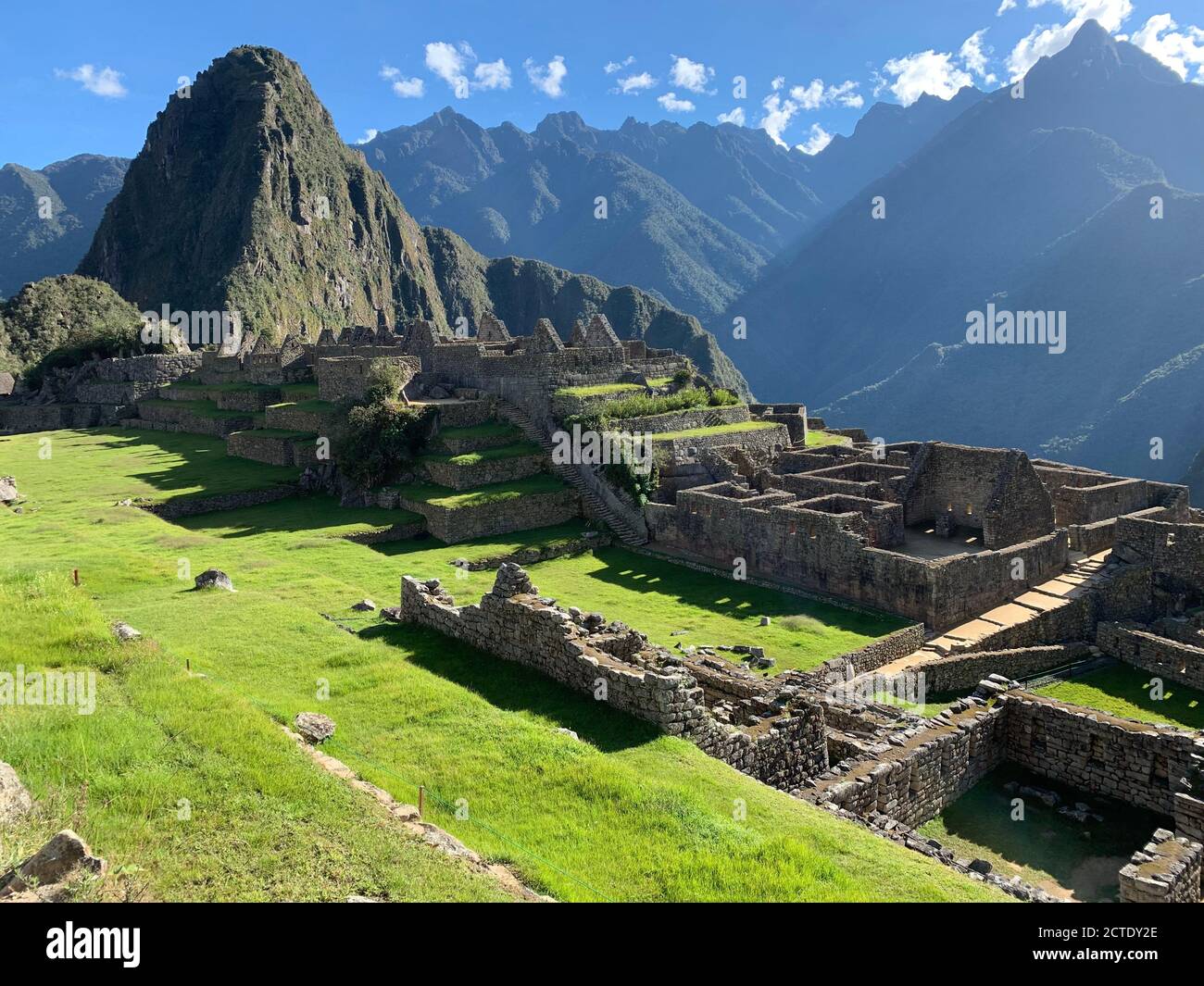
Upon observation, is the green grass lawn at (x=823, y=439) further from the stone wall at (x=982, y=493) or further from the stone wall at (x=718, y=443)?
the stone wall at (x=982, y=493)

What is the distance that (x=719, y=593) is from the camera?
69.9 feet

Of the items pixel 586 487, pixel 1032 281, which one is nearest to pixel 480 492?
pixel 586 487

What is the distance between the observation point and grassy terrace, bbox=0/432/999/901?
5984 mm

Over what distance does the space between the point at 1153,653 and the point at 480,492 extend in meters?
18.3

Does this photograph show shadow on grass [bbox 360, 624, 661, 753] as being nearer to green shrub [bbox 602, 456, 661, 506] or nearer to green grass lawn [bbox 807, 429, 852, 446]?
green shrub [bbox 602, 456, 661, 506]

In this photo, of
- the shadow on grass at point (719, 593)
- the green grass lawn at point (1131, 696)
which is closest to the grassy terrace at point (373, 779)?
the shadow on grass at point (719, 593)

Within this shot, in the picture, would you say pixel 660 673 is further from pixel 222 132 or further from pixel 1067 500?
pixel 222 132

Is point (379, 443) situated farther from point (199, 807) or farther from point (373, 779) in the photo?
point (199, 807)

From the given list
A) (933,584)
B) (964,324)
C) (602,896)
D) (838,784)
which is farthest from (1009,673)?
(964,324)

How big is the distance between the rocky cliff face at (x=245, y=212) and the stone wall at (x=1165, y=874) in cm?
16167

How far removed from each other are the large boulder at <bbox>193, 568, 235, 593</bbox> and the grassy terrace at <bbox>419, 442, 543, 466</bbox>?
12.2 m

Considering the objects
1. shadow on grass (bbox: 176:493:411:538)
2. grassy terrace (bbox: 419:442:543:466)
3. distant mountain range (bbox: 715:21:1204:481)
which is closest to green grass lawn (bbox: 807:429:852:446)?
grassy terrace (bbox: 419:442:543:466)

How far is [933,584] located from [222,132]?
209 m

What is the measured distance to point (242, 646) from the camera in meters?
11.6
